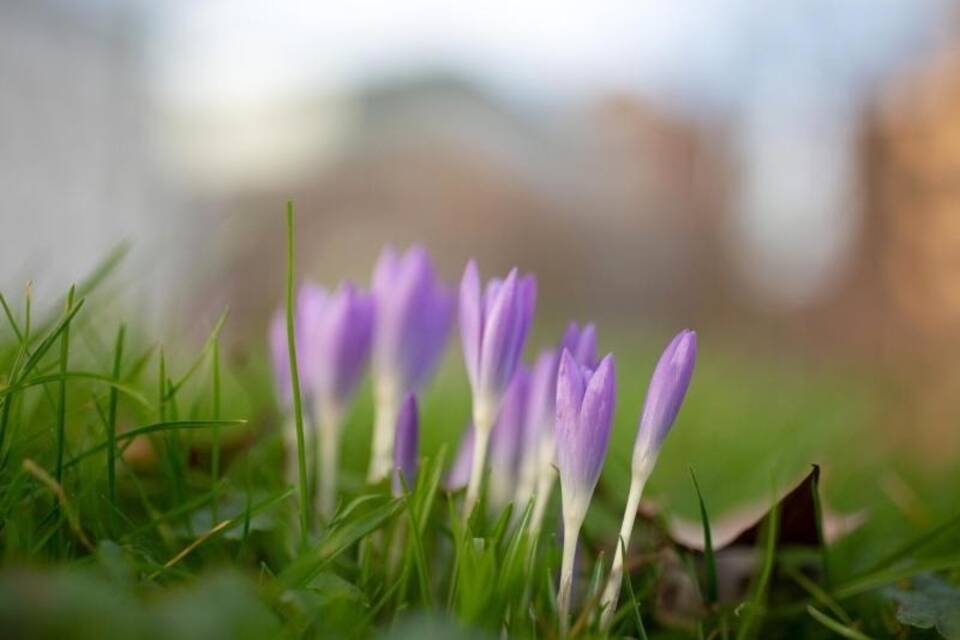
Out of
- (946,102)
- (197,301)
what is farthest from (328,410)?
(197,301)

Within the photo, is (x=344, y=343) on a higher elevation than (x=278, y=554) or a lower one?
higher

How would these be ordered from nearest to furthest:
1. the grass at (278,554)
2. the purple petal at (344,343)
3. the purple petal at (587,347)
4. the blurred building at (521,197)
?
the grass at (278,554), the purple petal at (587,347), the purple petal at (344,343), the blurred building at (521,197)

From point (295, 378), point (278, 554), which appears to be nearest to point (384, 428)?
point (278, 554)

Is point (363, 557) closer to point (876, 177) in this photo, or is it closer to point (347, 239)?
point (876, 177)

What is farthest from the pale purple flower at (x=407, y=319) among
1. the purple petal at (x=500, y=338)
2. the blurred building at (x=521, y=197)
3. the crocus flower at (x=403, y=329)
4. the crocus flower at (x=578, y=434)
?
the blurred building at (x=521, y=197)

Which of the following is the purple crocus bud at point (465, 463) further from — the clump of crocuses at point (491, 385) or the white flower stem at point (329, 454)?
the white flower stem at point (329, 454)

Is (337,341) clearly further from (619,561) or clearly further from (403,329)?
(619,561)

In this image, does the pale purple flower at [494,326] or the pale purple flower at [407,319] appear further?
the pale purple flower at [407,319]
